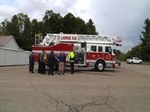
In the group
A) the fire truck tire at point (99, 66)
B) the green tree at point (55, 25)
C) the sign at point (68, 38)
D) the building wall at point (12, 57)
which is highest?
the green tree at point (55, 25)

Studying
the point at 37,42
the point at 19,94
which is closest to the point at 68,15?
the point at 37,42

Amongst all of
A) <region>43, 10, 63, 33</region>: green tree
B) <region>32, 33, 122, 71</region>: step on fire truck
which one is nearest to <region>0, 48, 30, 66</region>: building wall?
<region>32, 33, 122, 71</region>: step on fire truck

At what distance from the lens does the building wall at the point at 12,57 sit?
26378 mm

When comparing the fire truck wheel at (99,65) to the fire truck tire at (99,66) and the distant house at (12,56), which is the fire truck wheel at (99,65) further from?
the distant house at (12,56)

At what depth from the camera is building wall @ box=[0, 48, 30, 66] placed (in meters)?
26.4

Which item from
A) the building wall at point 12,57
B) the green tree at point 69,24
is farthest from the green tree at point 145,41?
the building wall at point 12,57

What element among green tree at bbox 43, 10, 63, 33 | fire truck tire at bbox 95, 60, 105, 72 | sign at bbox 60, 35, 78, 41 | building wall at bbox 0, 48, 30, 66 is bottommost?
fire truck tire at bbox 95, 60, 105, 72

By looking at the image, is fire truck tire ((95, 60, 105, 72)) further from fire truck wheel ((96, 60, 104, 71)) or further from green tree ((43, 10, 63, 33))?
green tree ((43, 10, 63, 33))

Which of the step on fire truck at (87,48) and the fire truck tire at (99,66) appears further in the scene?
the fire truck tire at (99,66)

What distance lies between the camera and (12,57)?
2888 cm

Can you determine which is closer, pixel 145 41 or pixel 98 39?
pixel 98 39

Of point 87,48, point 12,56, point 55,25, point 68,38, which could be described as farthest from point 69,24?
point 87,48

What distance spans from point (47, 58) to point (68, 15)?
50.2m

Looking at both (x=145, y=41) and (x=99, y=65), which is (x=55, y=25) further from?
(x=99, y=65)
